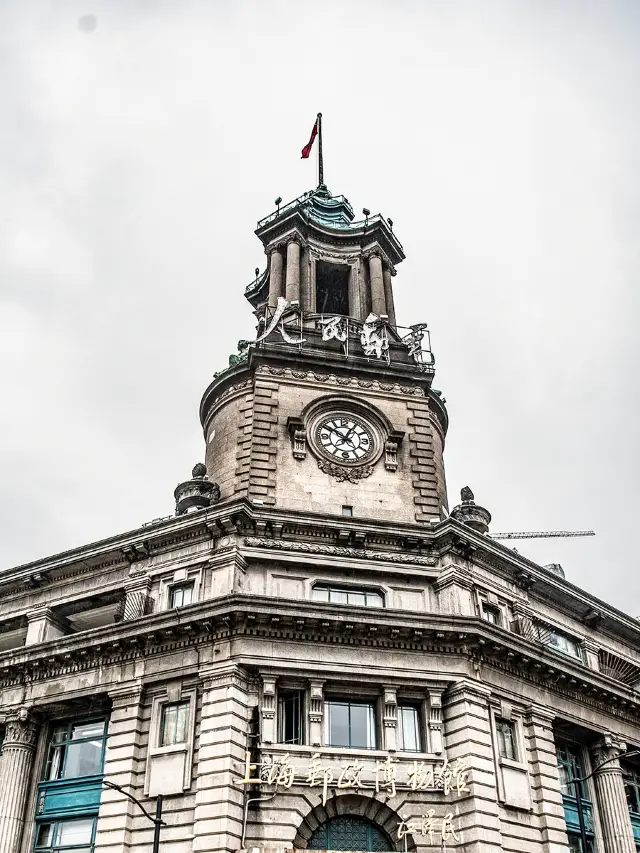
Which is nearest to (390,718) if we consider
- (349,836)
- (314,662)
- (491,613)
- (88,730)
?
(314,662)

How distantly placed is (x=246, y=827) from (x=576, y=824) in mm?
14573

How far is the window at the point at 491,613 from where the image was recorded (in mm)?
37781

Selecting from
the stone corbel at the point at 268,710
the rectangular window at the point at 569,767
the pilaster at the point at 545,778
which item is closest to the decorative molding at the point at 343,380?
the pilaster at the point at 545,778

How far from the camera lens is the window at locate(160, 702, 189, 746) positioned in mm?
31844

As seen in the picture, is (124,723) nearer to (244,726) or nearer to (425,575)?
(244,726)

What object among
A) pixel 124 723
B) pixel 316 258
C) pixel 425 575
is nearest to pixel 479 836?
pixel 425 575

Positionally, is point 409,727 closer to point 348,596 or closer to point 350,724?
point 350,724

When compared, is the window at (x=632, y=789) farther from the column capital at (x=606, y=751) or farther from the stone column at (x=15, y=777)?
the stone column at (x=15, y=777)

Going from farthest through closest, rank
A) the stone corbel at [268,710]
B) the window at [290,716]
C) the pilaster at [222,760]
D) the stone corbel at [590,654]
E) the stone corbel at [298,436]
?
the stone corbel at [590,654]
the stone corbel at [298,436]
the window at [290,716]
the stone corbel at [268,710]
the pilaster at [222,760]

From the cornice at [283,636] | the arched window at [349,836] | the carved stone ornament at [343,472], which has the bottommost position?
the arched window at [349,836]

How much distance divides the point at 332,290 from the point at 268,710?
30.9 meters

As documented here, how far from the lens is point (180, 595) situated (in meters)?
36.1

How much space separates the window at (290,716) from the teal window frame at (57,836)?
24.7 ft

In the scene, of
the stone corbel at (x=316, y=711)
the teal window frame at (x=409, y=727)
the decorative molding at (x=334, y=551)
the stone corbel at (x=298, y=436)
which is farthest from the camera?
the stone corbel at (x=298, y=436)
